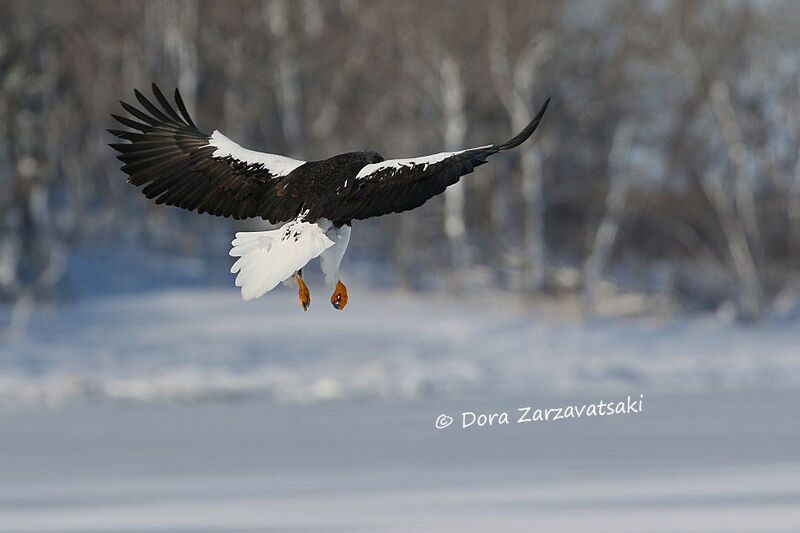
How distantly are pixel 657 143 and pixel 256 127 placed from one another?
675cm

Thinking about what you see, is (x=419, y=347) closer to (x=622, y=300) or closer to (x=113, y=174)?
(x=622, y=300)

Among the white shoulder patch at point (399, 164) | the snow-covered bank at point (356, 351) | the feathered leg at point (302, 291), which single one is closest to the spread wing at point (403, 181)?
the white shoulder patch at point (399, 164)

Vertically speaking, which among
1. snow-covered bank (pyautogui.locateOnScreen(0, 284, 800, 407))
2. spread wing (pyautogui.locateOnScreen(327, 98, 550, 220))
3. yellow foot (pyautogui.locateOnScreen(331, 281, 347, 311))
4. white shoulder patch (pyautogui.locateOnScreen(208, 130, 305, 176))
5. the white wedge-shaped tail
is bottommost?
yellow foot (pyautogui.locateOnScreen(331, 281, 347, 311))

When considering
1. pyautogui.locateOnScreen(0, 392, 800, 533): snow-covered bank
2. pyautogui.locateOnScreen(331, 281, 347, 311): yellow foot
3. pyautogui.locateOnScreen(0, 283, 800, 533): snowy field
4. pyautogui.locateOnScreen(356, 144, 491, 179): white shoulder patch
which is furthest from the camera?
pyautogui.locateOnScreen(0, 283, 800, 533): snowy field

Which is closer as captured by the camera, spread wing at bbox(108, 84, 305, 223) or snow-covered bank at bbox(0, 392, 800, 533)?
spread wing at bbox(108, 84, 305, 223)

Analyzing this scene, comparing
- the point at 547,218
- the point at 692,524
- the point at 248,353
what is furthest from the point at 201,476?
the point at 547,218

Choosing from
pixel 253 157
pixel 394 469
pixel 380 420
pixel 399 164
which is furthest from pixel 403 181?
pixel 380 420

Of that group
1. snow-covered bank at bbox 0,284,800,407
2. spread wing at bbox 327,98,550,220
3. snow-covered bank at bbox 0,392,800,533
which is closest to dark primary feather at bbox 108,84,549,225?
spread wing at bbox 327,98,550,220

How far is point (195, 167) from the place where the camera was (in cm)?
465

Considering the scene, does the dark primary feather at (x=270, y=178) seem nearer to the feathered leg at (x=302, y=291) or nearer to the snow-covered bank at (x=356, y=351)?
the feathered leg at (x=302, y=291)

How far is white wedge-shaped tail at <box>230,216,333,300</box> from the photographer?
389 cm

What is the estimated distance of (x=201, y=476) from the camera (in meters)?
8.47

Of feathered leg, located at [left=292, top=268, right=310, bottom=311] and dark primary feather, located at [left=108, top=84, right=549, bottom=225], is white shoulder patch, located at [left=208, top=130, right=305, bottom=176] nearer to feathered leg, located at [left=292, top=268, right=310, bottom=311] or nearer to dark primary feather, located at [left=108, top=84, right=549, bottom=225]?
dark primary feather, located at [left=108, top=84, right=549, bottom=225]

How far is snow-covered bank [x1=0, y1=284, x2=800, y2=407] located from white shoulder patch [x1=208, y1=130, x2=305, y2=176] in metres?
8.69
